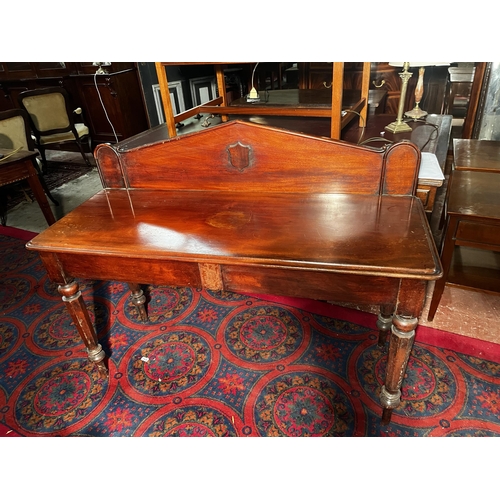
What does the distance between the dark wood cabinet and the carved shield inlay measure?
→ 168 inches

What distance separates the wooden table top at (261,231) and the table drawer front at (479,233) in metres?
0.48

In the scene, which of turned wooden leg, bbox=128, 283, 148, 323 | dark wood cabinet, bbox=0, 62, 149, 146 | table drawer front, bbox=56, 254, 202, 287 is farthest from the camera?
dark wood cabinet, bbox=0, 62, 149, 146

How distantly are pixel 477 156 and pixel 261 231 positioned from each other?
1.84 meters

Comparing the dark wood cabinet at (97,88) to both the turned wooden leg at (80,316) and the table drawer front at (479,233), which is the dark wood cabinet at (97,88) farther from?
the table drawer front at (479,233)

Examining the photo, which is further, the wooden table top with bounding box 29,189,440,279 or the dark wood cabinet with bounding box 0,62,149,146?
the dark wood cabinet with bounding box 0,62,149,146

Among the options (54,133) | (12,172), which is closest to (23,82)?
(54,133)

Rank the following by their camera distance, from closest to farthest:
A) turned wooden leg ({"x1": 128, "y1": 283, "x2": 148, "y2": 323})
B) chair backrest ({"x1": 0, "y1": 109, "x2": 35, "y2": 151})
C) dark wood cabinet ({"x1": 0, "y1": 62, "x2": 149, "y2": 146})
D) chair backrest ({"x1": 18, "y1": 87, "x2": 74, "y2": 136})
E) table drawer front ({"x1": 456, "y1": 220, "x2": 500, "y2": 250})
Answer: table drawer front ({"x1": 456, "y1": 220, "x2": 500, "y2": 250})
turned wooden leg ({"x1": 128, "y1": 283, "x2": 148, "y2": 323})
chair backrest ({"x1": 0, "y1": 109, "x2": 35, "y2": 151})
chair backrest ({"x1": 18, "y1": 87, "x2": 74, "y2": 136})
dark wood cabinet ({"x1": 0, "y1": 62, "x2": 149, "y2": 146})

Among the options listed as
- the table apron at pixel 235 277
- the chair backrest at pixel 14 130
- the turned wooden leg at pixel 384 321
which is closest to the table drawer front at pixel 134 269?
the table apron at pixel 235 277

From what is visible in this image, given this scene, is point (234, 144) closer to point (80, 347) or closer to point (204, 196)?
point (204, 196)

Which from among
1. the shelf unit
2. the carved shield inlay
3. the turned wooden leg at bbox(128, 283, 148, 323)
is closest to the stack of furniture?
the shelf unit

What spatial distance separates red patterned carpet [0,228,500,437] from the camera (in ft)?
5.25

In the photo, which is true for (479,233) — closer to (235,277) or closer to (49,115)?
(235,277)

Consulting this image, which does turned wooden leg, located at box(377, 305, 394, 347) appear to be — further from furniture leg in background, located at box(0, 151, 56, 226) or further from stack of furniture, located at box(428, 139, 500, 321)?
furniture leg in background, located at box(0, 151, 56, 226)

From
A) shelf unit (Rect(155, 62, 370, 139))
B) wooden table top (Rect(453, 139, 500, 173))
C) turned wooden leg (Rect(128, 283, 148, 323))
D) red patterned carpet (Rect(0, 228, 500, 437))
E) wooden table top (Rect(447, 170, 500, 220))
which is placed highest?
shelf unit (Rect(155, 62, 370, 139))
